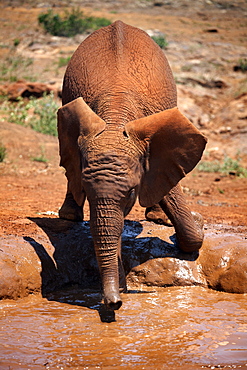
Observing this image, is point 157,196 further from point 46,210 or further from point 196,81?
point 196,81

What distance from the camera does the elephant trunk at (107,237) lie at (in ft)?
14.1

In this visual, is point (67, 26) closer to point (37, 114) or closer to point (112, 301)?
point (37, 114)

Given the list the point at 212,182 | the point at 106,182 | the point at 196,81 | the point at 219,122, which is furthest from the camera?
the point at 196,81

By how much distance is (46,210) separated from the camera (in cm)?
770

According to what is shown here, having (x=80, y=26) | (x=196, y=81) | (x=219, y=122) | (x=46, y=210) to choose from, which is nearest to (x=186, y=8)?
(x=80, y=26)

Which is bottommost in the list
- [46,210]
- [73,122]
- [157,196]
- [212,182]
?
[212,182]

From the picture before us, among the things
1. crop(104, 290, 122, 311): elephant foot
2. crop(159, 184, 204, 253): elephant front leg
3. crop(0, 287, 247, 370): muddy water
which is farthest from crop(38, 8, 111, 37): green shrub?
crop(104, 290, 122, 311): elephant foot

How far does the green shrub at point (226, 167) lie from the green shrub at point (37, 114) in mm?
4230

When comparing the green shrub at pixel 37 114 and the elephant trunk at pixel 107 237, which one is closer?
the elephant trunk at pixel 107 237

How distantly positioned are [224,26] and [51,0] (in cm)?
1418

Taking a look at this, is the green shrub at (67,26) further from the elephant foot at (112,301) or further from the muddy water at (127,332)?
the elephant foot at (112,301)

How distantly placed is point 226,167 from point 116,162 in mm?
9909

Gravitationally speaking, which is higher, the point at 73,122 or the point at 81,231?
the point at 73,122

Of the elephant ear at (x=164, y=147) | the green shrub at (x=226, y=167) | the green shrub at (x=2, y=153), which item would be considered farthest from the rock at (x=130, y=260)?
the green shrub at (x=226, y=167)
